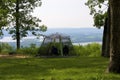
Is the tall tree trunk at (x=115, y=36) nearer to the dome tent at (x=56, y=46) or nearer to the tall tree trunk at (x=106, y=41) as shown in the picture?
the tall tree trunk at (x=106, y=41)

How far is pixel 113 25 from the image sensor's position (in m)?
17.2

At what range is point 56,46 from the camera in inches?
1407

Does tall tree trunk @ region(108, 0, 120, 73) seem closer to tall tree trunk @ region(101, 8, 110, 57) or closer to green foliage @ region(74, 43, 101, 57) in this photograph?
tall tree trunk @ region(101, 8, 110, 57)

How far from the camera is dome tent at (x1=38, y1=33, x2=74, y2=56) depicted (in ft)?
115

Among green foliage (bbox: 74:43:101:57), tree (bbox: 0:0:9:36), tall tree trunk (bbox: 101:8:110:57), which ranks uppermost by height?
tree (bbox: 0:0:9:36)

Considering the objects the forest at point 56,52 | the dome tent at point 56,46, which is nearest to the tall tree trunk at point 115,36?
the forest at point 56,52

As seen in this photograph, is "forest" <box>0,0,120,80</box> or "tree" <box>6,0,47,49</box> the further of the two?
"tree" <box>6,0,47,49</box>

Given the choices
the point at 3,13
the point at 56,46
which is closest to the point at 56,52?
the point at 56,46

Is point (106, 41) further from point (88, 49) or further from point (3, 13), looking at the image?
point (3, 13)

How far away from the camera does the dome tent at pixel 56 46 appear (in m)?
35.0

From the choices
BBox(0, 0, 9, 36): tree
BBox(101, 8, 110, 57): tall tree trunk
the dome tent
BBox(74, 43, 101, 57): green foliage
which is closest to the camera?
BBox(101, 8, 110, 57): tall tree trunk

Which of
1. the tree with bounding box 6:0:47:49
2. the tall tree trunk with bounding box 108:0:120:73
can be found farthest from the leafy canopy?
the tall tree trunk with bounding box 108:0:120:73

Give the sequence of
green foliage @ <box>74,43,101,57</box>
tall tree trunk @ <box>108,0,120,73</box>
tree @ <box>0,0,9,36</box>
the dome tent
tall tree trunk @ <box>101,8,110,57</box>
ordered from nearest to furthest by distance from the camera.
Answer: tall tree trunk @ <box>108,0,120,73</box>
tall tree trunk @ <box>101,8,110,57</box>
the dome tent
green foliage @ <box>74,43,101,57</box>
tree @ <box>0,0,9,36</box>

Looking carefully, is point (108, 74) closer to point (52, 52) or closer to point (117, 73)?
point (117, 73)
